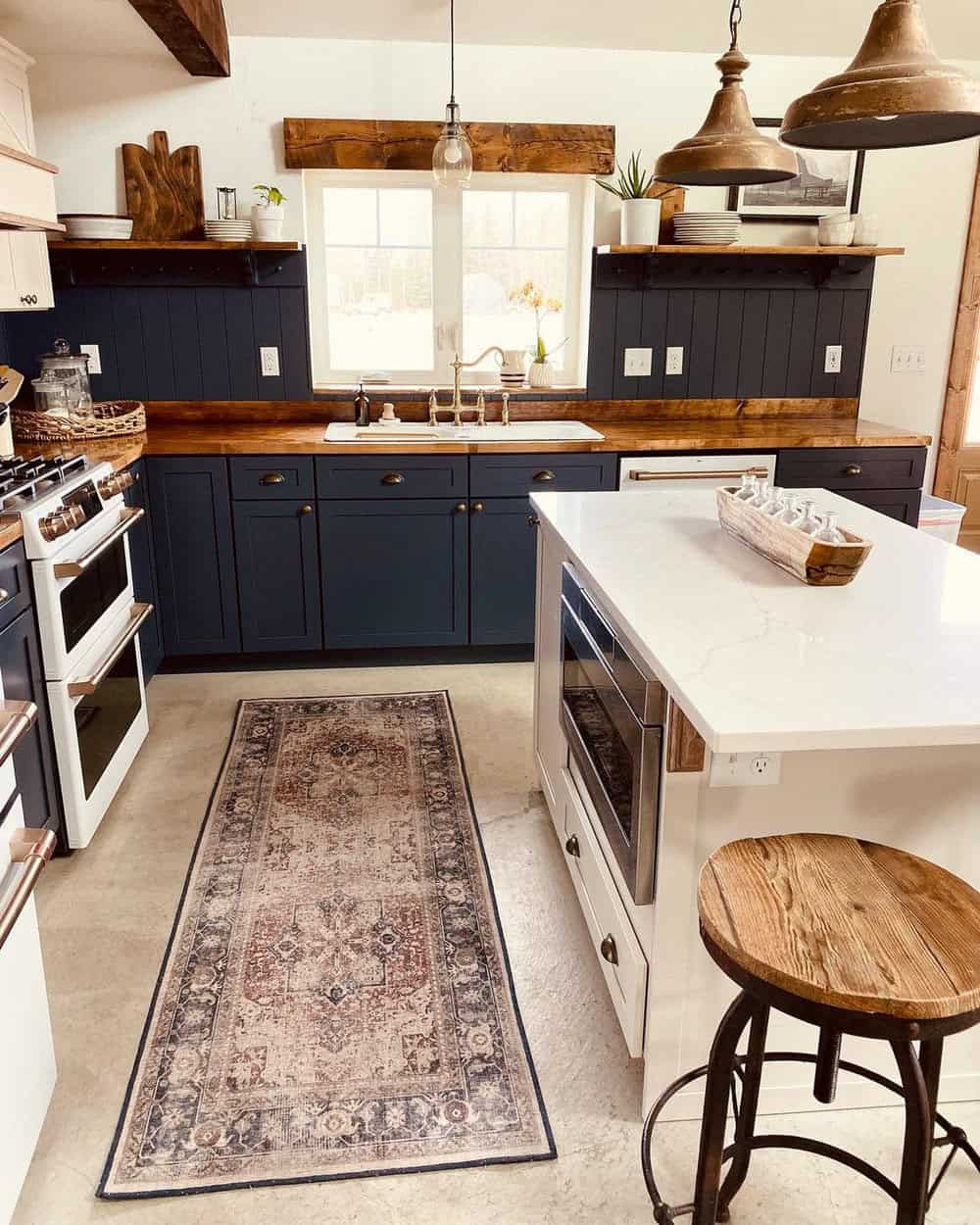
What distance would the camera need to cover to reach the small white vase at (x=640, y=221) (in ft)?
13.0

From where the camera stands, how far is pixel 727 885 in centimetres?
127

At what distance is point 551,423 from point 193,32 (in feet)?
6.32

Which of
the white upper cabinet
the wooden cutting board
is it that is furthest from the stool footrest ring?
the wooden cutting board

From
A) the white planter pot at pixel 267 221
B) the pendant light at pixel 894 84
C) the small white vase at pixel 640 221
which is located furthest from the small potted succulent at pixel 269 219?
the pendant light at pixel 894 84

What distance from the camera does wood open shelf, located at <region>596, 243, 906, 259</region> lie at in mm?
3914

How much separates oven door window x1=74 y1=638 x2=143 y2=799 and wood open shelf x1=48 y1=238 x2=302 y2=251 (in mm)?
1669

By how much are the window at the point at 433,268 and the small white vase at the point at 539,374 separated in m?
0.15

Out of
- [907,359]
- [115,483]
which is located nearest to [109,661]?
[115,483]

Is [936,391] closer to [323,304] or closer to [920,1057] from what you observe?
[323,304]

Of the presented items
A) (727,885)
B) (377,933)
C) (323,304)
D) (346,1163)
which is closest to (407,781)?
(377,933)

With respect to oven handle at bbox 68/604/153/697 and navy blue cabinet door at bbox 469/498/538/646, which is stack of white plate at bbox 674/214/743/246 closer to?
navy blue cabinet door at bbox 469/498/538/646

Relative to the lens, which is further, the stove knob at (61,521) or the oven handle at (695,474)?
the oven handle at (695,474)

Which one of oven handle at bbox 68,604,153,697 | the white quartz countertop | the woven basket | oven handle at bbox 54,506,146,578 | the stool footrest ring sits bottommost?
the stool footrest ring

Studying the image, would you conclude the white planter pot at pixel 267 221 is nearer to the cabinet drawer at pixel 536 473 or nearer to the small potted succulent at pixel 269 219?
the small potted succulent at pixel 269 219
